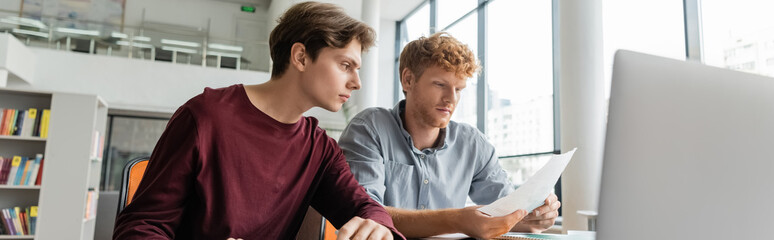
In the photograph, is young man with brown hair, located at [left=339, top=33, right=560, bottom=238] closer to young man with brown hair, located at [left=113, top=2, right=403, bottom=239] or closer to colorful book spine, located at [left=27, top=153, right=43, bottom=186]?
young man with brown hair, located at [left=113, top=2, right=403, bottom=239]

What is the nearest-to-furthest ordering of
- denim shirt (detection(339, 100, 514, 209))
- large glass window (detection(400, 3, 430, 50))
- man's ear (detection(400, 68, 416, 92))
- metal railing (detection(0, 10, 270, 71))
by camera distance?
denim shirt (detection(339, 100, 514, 209)), man's ear (detection(400, 68, 416, 92)), metal railing (detection(0, 10, 270, 71)), large glass window (detection(400, 3, 430, 50))

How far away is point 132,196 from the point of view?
Answer: 1245 millimetres

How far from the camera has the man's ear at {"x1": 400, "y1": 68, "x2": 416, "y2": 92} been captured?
1.77 meters

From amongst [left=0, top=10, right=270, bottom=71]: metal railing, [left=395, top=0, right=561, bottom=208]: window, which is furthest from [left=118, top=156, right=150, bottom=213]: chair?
[left=0, top=10, right=270, bottom=71]: metal railing

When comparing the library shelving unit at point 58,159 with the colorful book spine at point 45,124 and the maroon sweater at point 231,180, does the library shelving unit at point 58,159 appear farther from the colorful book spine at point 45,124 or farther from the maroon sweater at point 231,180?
the maroon sweater at point 231,180

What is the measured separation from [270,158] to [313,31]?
0.33 meters

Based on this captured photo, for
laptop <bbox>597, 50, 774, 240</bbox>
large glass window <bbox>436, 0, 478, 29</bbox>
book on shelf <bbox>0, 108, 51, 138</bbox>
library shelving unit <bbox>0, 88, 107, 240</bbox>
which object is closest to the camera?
laptop <bbox>597, 50, 774, 240</bbox>

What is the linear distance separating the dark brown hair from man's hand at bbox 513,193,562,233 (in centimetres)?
58

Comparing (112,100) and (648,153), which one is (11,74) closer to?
(112,100)

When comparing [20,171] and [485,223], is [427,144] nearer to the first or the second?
[485,223]

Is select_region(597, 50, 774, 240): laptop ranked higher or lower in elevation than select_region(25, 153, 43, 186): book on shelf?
higher

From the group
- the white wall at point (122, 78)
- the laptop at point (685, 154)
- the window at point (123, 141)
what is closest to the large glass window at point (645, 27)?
the laptop at point (685, 154)

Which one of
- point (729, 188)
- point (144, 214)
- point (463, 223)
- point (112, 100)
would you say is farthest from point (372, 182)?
point (112, 100)

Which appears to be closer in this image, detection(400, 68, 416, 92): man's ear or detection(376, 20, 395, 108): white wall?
detection(400, 68, 416, 92): man's ear
